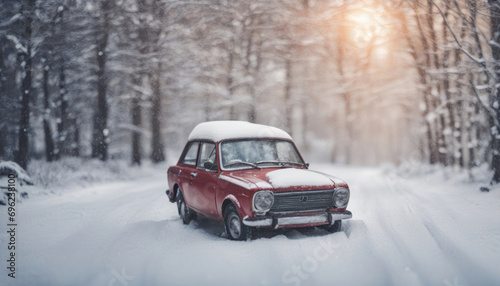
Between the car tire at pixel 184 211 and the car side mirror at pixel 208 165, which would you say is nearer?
the car side mirror at pixel 208 165

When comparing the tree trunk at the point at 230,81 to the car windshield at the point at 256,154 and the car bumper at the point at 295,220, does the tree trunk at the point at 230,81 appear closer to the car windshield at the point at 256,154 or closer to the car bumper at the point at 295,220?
the car windshield at the point at 256,154

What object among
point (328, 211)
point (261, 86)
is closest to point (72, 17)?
point (261, 86)

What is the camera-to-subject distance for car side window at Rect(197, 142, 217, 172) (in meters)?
7.21

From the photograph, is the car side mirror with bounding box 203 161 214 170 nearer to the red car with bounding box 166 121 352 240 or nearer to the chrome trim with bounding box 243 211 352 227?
the red car with bounding box 166 121 352 240

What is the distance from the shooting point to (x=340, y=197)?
6.57 metres

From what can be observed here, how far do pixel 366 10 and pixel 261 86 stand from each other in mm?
11215

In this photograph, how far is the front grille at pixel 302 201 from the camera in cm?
622

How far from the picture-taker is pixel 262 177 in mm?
6535

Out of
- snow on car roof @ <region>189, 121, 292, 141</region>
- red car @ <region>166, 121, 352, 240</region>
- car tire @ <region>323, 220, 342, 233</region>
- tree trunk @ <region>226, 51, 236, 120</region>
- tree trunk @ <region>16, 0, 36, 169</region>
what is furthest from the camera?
tree trunk @ <region>226, 51, 236, 120</region>

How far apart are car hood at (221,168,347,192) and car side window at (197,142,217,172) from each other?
14.8 inches

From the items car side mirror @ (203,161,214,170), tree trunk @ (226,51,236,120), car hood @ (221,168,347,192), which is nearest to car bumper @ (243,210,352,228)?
car hood @ (221,168,347,192)

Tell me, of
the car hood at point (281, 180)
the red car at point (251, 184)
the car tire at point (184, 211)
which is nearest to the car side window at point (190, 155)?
the red car at point (251, 184)

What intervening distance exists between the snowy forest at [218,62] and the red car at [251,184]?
5853 mm

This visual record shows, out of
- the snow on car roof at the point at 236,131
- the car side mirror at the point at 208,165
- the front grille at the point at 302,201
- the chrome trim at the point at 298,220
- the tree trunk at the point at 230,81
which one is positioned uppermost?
the tree trunk at the point at 230,81
